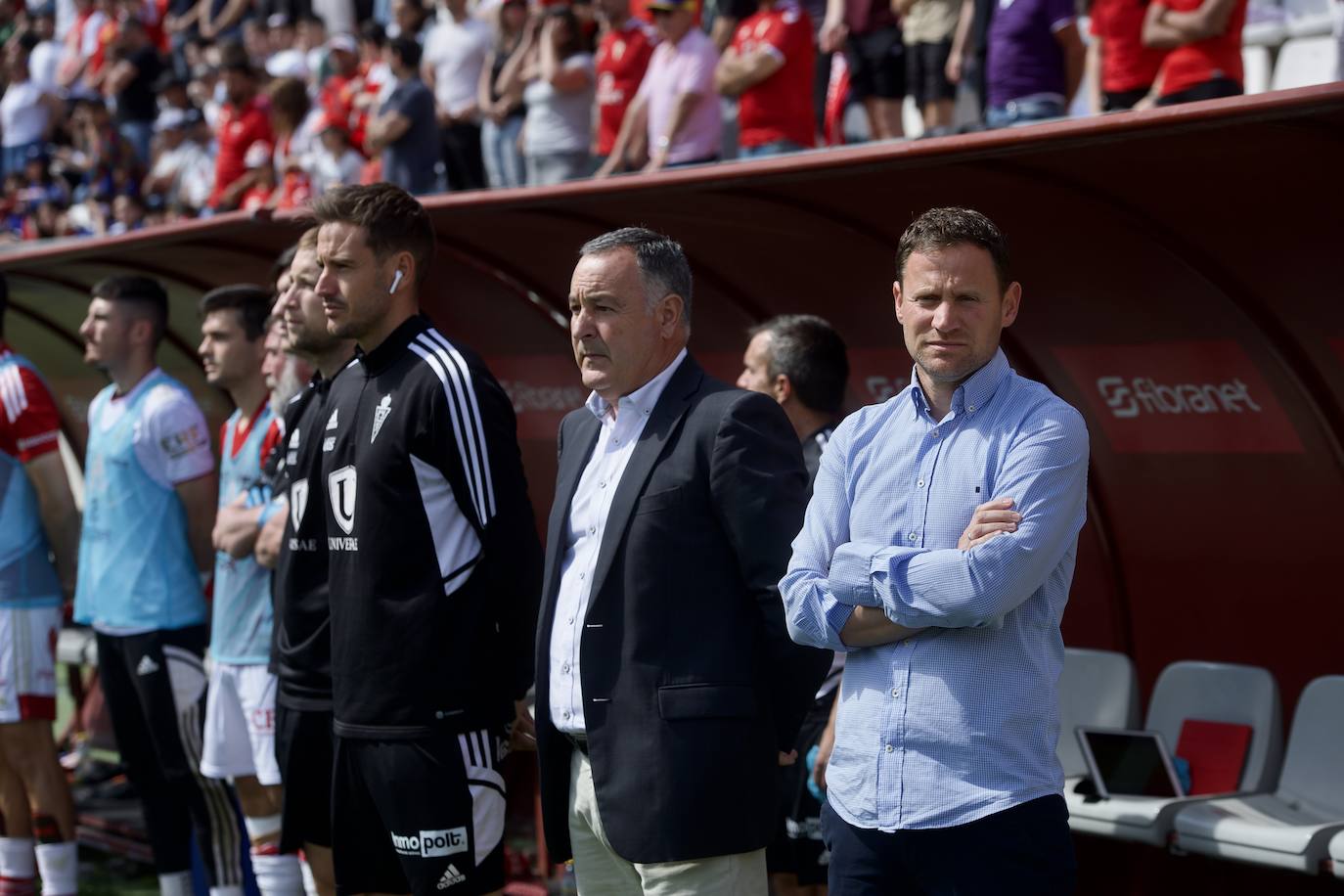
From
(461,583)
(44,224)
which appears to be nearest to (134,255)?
(461,583)

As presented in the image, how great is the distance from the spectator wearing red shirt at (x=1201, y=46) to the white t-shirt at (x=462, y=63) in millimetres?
5325

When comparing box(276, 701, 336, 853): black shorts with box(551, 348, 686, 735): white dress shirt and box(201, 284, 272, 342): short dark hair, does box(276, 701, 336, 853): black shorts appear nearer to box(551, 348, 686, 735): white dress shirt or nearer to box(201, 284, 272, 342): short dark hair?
box(551, 348, 686, 735): white dress shirt

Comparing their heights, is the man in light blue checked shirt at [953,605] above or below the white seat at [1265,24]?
below

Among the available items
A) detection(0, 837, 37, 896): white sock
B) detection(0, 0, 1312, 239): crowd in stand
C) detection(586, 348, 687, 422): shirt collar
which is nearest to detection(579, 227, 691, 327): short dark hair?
detection(586, 348, 687, 422): shirt collar

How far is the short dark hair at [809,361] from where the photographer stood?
4145 mm

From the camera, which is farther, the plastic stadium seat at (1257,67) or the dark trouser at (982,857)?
the plastic stadium seat at (1257,67)

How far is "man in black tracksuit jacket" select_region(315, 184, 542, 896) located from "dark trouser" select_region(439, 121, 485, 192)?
629 cm

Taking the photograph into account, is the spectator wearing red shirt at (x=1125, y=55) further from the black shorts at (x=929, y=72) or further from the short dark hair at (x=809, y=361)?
the short dark hair at (x=809, y=361)

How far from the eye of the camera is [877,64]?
7645 millimetres

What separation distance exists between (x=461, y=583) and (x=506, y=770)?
0.49m

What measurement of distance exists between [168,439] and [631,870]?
2.87 m

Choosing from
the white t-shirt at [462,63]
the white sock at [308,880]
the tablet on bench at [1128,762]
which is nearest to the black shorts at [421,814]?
the white sock at [308,880]

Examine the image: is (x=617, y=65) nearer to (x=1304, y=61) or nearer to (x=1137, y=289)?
(x=1304, y=61)

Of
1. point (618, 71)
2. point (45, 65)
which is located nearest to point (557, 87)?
point (618, 71)
